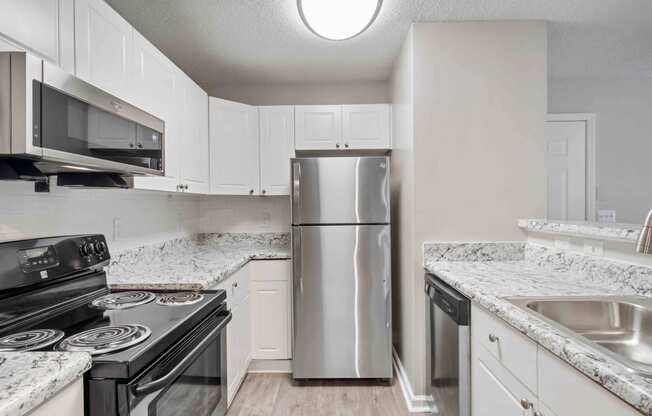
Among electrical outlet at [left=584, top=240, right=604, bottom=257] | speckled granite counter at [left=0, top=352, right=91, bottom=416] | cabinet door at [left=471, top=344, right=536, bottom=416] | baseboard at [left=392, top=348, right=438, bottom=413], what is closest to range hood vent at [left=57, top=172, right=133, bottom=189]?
speckled granite counter at [left=0, top=352, right=91, bottom=416]

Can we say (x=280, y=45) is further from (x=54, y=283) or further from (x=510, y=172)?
(x=54, y=283)

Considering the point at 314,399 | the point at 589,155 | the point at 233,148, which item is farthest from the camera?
the point at 589,155

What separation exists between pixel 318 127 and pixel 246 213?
3.49 ft

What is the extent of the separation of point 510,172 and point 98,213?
2.39m

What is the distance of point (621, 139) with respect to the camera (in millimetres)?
2996

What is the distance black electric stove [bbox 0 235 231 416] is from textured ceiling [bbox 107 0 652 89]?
4.61 feet

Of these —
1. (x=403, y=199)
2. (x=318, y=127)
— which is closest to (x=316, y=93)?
(x=318, y=127)

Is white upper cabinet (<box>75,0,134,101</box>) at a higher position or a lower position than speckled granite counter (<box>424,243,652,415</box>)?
higher

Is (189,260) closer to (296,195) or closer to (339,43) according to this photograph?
(296,195)

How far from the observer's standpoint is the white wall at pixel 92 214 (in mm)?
1381

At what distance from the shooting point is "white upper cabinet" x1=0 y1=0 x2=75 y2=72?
1.02 m

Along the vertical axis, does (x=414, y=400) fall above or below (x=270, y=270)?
below

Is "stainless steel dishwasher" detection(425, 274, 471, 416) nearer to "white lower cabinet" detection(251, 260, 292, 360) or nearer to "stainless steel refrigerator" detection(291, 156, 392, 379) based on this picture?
"stainless steel refrigerator" detection(291, 156, 392, 379)

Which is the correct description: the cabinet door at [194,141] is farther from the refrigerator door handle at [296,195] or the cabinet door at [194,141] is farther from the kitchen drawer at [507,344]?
the kitchen drawer at [507,344]
